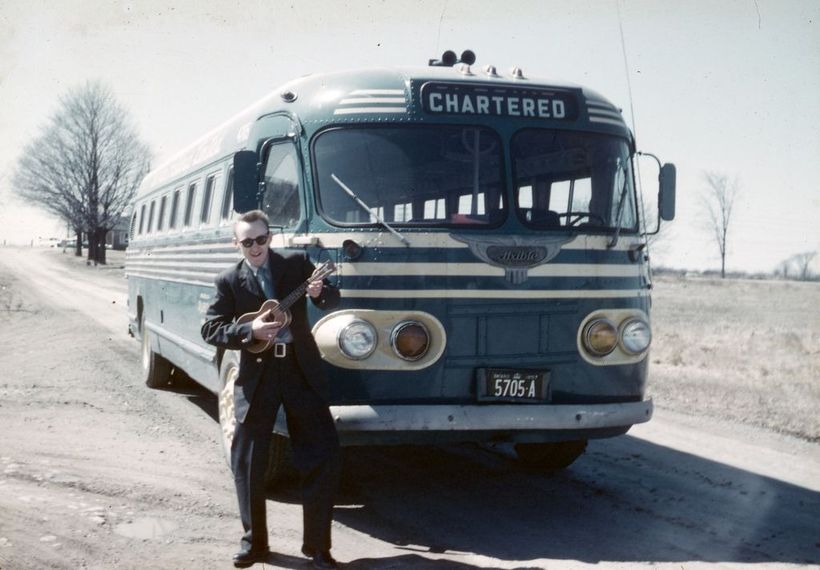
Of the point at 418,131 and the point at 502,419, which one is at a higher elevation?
the point at 418,131

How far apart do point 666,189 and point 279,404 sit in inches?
142

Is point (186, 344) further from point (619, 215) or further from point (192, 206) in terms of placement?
point (619, 215)

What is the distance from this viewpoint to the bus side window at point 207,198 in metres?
8.22

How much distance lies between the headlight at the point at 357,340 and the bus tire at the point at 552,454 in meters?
2.34

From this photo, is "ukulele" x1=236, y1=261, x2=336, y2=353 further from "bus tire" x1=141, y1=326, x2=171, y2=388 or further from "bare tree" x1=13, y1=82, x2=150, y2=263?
"bare tree" x1=13, y1=82, x2=150, y2=263

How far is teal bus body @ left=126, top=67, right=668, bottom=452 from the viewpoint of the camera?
5.65 meters

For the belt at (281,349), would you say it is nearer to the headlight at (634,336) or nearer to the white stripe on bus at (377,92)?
the white stripe on bus at (377,92)

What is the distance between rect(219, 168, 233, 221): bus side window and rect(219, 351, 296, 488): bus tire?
1.35m

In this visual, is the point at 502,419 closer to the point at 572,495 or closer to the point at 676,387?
the point at 572,495

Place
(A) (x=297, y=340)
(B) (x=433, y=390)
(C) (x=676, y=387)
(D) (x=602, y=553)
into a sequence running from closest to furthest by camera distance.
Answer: (A) (x=297, y=340) < (D) (x=602, y=553) < (B) (x=433, y=390) < (C) (x=676, y=387)

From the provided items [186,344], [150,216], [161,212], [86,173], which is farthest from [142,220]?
[86,173]

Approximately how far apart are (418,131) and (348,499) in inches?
107

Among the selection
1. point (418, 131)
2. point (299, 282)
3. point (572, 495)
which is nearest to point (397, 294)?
point (299, 282)

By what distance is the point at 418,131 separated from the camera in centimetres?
598
